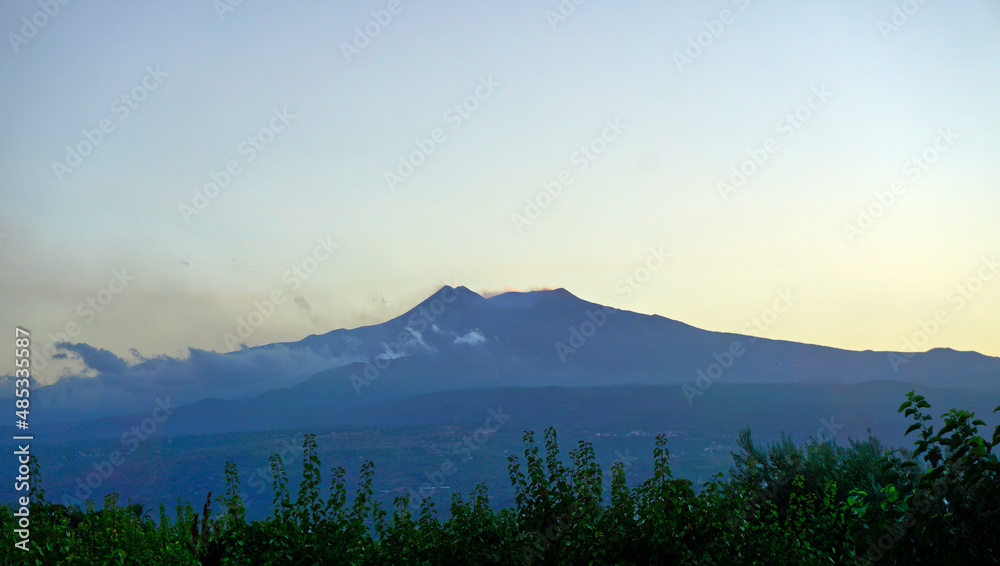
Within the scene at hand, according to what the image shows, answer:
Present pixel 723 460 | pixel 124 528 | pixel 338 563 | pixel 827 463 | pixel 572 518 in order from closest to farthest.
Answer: pixel 338 563, pixel 572 518, pixel 124 528, pixel 827 463, pixel 723 460

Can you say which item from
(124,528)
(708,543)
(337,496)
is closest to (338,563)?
(337,496)

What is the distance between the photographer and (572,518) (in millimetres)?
7977

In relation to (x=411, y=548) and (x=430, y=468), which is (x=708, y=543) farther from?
(x=430, y=468)

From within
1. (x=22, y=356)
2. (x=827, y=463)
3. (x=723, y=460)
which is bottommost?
(x=723, y=460)

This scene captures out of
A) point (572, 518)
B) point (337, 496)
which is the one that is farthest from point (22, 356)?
point (572, 518)

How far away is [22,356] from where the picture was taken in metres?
9.60

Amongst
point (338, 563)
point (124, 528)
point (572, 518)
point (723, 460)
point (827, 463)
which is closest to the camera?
point (338, 563)

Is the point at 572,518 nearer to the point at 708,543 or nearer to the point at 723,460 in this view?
the point at 708,543

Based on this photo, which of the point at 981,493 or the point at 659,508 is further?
the point at 659,508

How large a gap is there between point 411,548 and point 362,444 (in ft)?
653

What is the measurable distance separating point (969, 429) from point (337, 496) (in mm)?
6758

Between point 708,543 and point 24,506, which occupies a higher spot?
point 24,506

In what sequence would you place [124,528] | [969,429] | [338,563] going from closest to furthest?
1. [969,429]
2. [338,563]
3. [124,528]

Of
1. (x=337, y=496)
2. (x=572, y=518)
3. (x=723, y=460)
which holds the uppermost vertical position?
(x=337, y=496)
